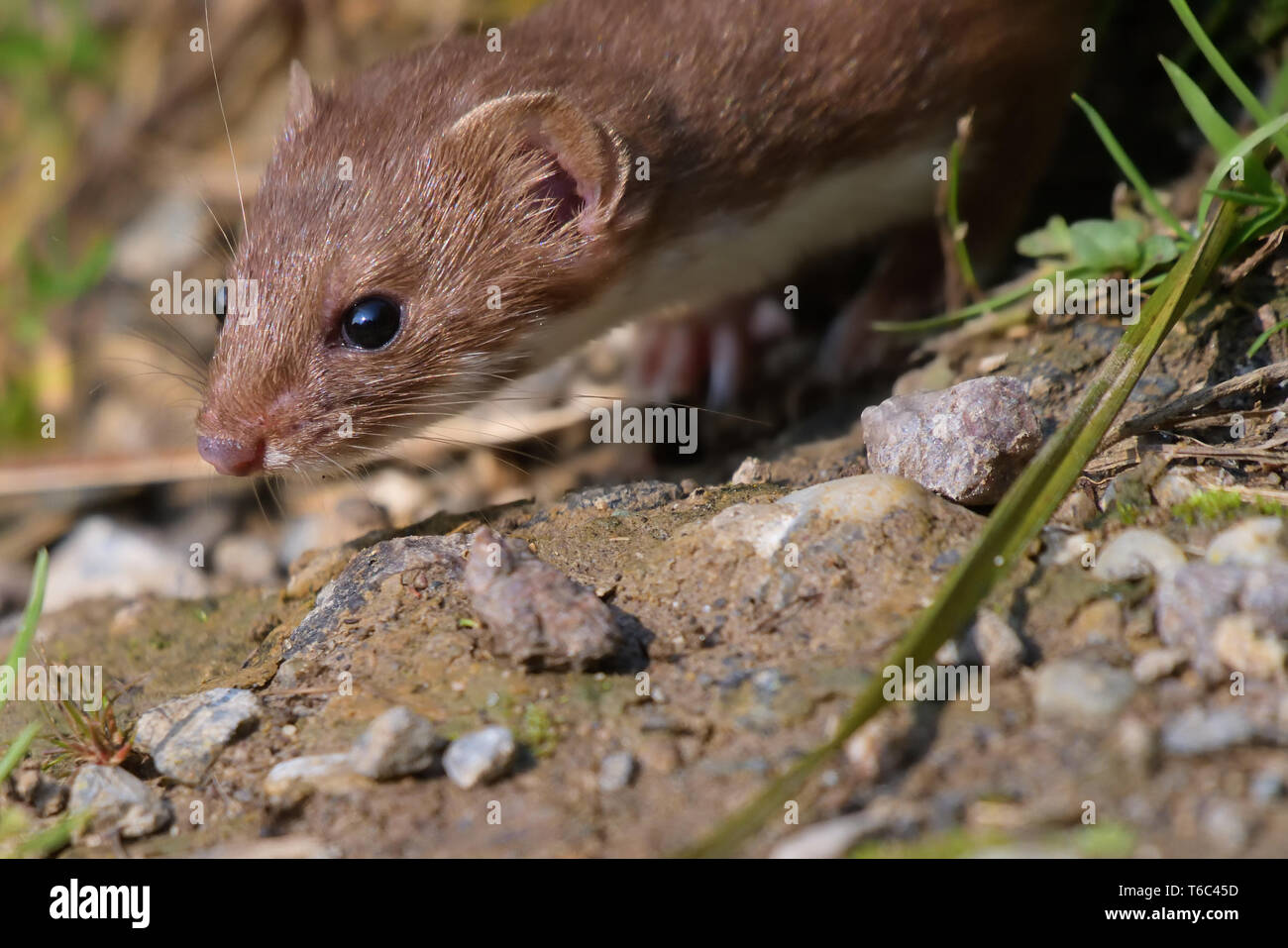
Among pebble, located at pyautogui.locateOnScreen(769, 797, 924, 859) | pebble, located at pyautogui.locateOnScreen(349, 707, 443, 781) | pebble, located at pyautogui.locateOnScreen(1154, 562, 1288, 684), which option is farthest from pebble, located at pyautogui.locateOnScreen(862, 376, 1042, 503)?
pebble, located at pyautogui.locateOnScreen(349, 707, 443, 781)

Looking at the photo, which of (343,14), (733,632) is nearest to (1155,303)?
(733,632)

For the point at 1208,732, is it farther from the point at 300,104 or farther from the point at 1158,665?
the point at 300,104

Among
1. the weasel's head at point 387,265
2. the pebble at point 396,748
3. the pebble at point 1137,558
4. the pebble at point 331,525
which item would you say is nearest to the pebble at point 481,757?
the pebble at point 396,748

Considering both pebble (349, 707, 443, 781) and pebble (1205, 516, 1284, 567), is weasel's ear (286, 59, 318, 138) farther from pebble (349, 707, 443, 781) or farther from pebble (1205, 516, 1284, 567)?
pebble (1205, 516, 1284, 567)
